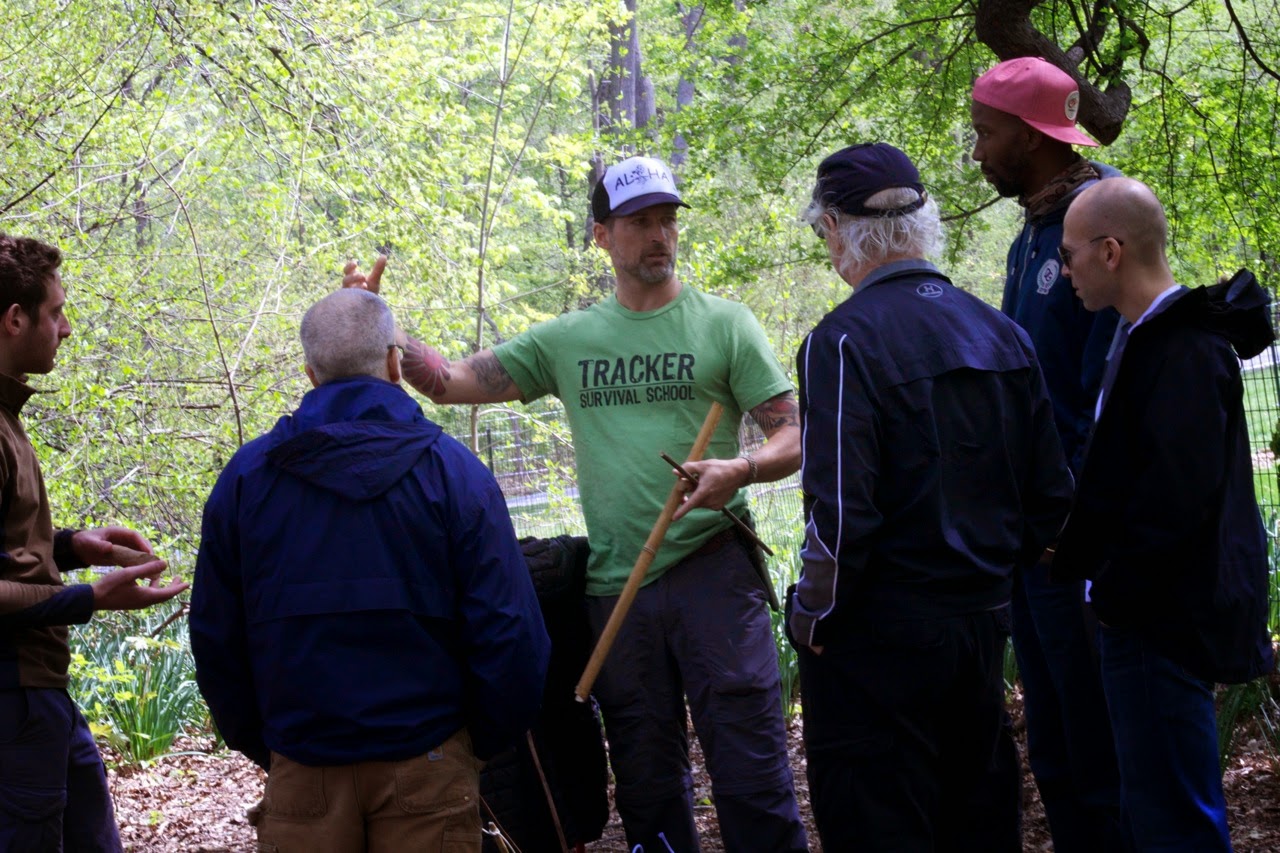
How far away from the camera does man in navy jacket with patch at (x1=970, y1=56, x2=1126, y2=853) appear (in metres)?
3.05

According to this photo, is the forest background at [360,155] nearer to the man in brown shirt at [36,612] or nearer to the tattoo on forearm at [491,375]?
the tattoo on forearm at [491,375]

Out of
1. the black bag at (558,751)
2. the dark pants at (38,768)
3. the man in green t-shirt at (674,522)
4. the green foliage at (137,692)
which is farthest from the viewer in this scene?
the green foliage at (137,692)

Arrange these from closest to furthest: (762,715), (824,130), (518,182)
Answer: (762,715) < (824,130) < (518,182)

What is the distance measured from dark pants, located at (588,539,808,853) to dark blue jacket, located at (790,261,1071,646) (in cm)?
71

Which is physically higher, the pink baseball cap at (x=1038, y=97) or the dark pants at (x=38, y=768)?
the pink baseball cap at (x=1038, y=97)

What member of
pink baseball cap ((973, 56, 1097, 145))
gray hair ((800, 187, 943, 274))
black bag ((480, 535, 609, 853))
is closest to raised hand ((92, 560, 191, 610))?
black bag ((480, 535, 609, 853))

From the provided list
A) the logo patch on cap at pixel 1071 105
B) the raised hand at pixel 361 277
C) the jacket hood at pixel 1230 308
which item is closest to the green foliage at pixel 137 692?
the raised hand at pixel 361 277

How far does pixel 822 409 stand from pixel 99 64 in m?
5.57

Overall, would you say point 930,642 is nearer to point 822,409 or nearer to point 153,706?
point 822,409

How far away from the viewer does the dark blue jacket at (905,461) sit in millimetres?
2387

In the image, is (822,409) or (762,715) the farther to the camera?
(762,715)

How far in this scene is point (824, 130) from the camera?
6.42 metres

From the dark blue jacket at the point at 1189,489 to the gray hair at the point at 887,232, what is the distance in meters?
0.47

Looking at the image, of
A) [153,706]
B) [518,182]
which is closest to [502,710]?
[153,706]
